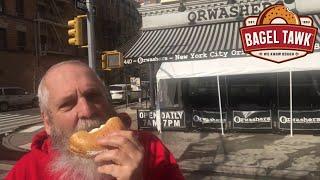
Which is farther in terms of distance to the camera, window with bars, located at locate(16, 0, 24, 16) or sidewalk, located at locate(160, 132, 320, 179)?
window with bars, located at locate(16, 0, 24, 16)

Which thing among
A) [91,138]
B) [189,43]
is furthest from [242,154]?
[91,138]

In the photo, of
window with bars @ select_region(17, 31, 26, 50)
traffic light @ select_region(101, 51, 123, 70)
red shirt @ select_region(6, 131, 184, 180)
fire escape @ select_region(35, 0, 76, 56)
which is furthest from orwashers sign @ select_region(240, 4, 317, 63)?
fire escape @ select_region(35, 0, 76, 56)

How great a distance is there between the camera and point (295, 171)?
383 inches

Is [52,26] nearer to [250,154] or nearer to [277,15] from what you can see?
[277,15]

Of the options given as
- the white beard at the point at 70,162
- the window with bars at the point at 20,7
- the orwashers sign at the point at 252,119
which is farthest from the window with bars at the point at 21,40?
the white beard at the point at 70,162

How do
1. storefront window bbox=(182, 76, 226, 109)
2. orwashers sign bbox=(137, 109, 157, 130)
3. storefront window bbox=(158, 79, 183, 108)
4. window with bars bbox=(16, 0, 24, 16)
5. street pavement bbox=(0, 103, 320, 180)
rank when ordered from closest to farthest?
street pavement bbox=(0, 103, 320, 180) < orwashers sign bbox=(137, 109, 157, 130) < storefront window bbox=(182, 76, 226, 109) < storefront window bbox=(158, 79, 183, 108) < window with bars bbox=(16, 0, 24, 16)

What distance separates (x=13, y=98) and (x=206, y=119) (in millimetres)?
20794

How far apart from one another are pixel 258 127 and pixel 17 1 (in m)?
32.8

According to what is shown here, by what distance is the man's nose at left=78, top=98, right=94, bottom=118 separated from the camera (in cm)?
203

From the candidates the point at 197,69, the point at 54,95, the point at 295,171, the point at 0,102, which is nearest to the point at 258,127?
the point at 197,69

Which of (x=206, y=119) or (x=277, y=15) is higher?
(x=277, y=15)

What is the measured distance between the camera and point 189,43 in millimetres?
17547

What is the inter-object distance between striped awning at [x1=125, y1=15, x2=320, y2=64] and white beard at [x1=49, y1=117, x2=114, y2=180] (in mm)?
13638

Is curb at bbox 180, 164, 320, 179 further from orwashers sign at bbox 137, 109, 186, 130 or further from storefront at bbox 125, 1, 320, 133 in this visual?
orwashers sign at bbox 137, 109, 186, 130
